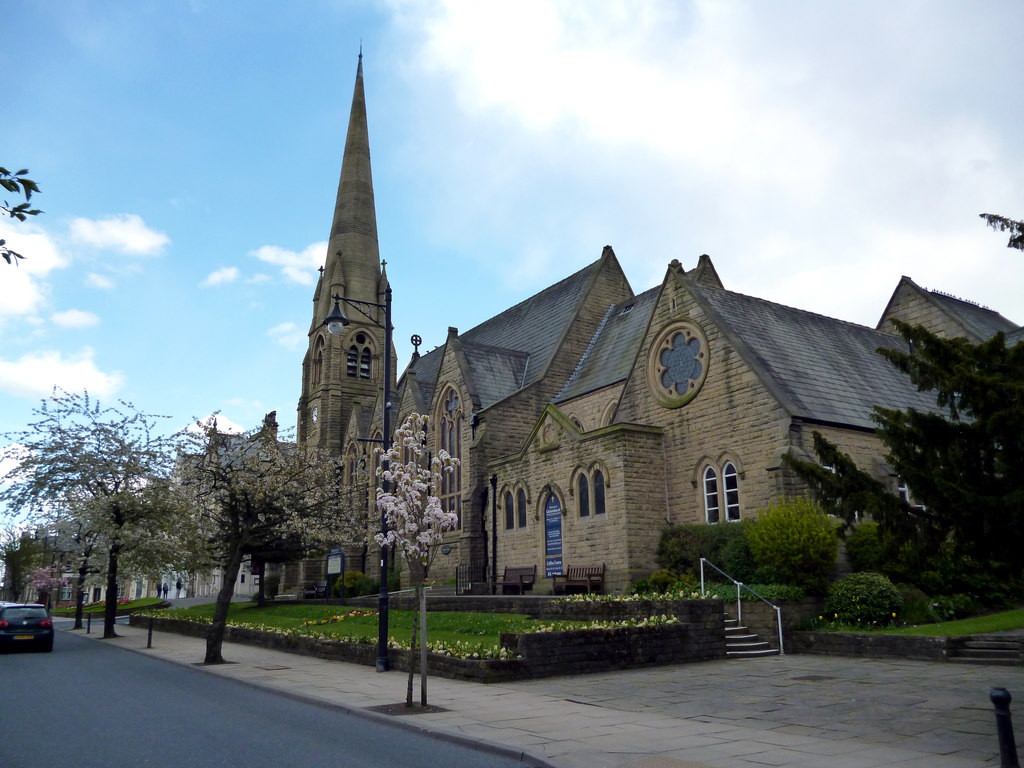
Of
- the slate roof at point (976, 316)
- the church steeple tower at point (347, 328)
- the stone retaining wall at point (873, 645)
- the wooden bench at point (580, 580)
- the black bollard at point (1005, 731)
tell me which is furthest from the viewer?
the church steeple tower at point (347, 328)

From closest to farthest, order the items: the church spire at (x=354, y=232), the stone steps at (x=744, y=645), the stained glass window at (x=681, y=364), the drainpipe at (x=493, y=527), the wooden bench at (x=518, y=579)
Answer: the stone steps at (x=744, y=645) < the stained glass window at (x=681, y=364) < the wooden bench at (x=518, y=579) < the drainpipe at (x=493, y=527) < the church spire at (x=354, y=232)

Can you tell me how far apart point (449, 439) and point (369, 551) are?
10.8 metres

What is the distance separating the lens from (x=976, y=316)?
36.3 meters

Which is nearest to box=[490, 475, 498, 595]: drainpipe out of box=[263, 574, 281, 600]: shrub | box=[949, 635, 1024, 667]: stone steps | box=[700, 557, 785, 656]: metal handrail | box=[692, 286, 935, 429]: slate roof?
box=[700, 557, 785, 656]: metal handrail

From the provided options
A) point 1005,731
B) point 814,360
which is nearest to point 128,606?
point 814,360

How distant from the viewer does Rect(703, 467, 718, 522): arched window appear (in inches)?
926

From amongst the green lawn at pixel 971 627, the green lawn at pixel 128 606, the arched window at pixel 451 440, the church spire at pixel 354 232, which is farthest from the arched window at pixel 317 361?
the green lawn at pixel 971 627

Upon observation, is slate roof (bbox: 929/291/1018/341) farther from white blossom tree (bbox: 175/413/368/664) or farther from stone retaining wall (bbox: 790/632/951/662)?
white blossom tree (bbox: 175/413/368/664)

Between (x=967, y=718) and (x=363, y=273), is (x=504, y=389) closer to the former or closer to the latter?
(x=363, y=273)

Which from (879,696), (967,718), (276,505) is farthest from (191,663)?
(967,718)

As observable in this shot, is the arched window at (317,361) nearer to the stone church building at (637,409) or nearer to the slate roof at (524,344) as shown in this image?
the slate roof at (524,344)

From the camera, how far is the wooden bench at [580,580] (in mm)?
23891

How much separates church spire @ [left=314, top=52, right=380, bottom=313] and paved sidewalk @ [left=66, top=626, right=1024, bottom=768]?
38954 millimetres

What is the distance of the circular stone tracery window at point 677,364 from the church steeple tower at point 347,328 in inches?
1092
